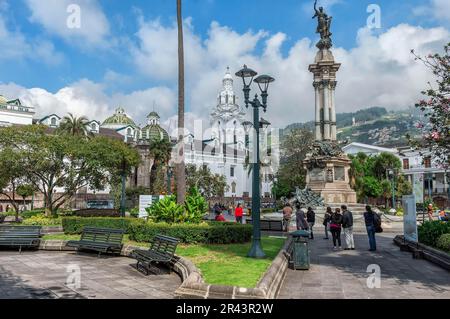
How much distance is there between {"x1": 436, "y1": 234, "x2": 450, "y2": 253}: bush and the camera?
11.4m

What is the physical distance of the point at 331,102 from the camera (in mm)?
28531

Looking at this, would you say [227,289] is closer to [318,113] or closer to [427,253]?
[427,253]

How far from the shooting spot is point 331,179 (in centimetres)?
2688

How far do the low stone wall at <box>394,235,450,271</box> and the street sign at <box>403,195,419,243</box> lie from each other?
26 cm

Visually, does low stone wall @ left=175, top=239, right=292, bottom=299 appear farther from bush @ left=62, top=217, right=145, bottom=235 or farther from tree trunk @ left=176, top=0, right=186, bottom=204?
bush @ left=62, top=217, right=145, bottom=235

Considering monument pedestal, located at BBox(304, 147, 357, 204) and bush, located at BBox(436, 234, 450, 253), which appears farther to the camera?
monument pedestal, located at BBox(304, 147, 357, 204)

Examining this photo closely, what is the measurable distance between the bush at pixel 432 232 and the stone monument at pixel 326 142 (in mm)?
12126

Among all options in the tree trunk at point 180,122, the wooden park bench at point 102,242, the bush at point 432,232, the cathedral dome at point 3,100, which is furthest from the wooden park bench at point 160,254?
the cathedral dome at point 3,100

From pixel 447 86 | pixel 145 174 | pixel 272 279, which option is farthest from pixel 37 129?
pixel 145 174

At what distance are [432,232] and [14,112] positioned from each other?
75126mm

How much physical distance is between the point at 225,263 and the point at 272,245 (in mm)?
4373

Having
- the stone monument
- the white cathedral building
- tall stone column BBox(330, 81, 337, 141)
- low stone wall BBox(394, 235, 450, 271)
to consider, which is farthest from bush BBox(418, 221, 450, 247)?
the white cathedral building

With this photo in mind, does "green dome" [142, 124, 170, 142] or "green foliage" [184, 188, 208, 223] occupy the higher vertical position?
"green dome" [142, 124, 170, 142]
